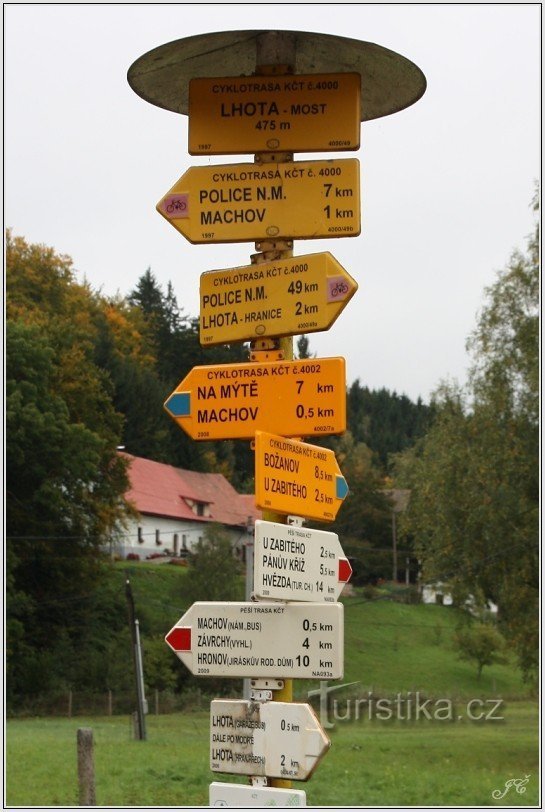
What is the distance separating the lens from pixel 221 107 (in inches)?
238

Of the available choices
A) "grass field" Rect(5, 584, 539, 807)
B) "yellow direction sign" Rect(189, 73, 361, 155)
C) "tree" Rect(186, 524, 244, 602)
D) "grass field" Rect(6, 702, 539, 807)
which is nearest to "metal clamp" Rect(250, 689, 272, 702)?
"yellow direction sign" Rect(189, 73, 361, 155)

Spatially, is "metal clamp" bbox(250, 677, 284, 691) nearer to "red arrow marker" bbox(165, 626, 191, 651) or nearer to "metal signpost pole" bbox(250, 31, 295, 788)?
"red arrow marker" bbox(165, 626, 191, 651)

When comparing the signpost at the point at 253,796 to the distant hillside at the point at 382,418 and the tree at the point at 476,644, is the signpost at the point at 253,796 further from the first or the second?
the distant hillside at the point at 382,418

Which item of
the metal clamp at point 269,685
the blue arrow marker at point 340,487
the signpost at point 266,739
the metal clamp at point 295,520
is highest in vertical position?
the blue arrow marker at point 340,487

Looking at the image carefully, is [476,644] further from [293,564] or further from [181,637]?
[293,564]

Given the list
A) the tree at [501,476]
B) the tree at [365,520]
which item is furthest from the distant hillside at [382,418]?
the tree at [501,476]

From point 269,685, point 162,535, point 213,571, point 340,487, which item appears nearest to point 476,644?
point 213,571

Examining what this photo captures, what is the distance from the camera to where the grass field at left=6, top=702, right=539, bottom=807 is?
18.2 meters

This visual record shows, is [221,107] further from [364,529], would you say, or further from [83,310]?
[364,529]

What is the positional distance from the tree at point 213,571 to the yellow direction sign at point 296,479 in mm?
45383

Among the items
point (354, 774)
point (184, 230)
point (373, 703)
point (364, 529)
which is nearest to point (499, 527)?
point (354, 774)

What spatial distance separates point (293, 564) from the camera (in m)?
5.54

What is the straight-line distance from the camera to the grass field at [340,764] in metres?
18.2

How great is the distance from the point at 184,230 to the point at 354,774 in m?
17.6
